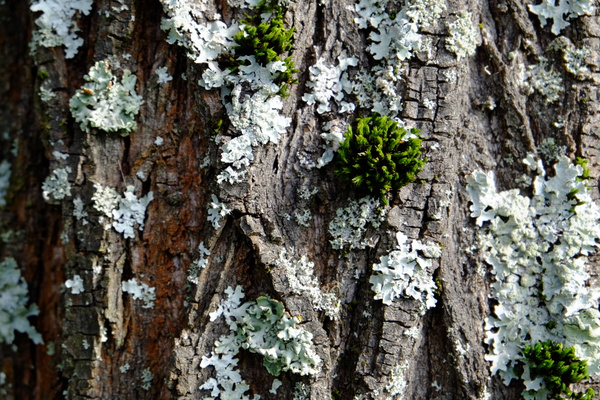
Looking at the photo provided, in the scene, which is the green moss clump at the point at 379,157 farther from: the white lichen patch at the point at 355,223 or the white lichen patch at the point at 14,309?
the white lichen patch at the point at 14,309

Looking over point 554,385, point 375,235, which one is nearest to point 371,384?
point 375,235

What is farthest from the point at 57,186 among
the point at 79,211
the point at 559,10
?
the point at 559,10

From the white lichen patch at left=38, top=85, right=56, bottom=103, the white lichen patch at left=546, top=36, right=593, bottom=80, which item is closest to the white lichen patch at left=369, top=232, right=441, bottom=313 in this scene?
the white lichen patch at left=546, top=36, right=593, bottom=80

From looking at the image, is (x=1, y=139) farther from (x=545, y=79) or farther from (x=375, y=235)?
(x=545, y=79)

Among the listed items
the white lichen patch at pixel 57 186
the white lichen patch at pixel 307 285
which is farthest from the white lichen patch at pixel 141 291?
the white lichen patch at pixel 307 285

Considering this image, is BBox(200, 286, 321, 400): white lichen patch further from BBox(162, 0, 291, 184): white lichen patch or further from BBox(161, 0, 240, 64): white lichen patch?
BBox(161, 0, 240, 64): white lichen patch
